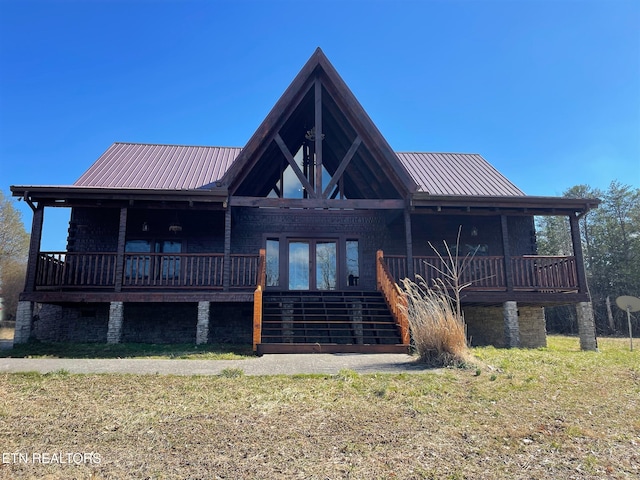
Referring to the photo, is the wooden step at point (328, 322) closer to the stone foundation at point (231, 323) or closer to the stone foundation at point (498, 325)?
the stone foundation at point (231, 323)

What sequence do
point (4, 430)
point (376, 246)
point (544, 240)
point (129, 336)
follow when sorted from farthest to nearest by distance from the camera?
point (544, 240) < point (376, 246) < point (129, 336) < point (4, 430)

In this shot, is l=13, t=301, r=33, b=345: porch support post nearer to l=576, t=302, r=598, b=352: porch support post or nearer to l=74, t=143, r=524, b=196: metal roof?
l=74, t=143, r=524, b=196: metal roof

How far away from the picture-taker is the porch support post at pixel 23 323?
36.6 feet

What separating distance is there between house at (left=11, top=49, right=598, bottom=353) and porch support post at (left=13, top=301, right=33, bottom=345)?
0.14ft

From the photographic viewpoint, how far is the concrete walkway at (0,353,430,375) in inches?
284

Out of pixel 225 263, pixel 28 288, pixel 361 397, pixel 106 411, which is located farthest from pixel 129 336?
pixel 361 397

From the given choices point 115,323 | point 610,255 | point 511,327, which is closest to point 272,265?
point 115,323

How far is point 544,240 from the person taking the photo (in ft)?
129

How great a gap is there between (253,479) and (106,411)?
2.45m

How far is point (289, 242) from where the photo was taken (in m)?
15.5

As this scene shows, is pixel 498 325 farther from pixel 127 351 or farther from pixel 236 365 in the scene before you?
pixel 127 351

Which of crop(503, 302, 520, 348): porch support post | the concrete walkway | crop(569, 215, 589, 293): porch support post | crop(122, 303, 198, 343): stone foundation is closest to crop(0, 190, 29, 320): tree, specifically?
crop(122, 303, 198, 343): stone foundation

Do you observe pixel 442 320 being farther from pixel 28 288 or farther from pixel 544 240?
pixel 544 240

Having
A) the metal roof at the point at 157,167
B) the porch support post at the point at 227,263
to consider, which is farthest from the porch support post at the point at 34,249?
the porch support post at the point at 227,263
